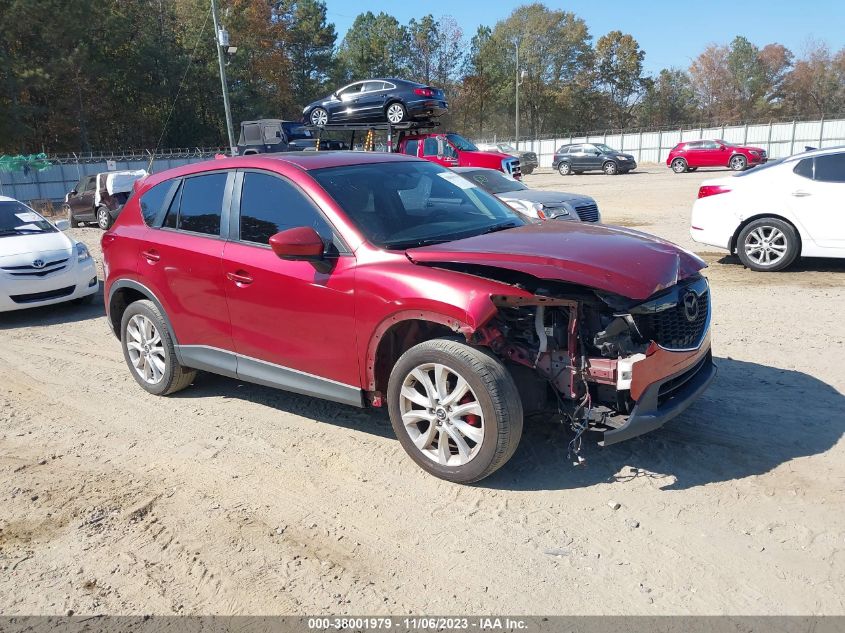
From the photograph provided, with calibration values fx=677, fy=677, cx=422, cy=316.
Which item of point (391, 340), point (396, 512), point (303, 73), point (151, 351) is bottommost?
point (396, 512)

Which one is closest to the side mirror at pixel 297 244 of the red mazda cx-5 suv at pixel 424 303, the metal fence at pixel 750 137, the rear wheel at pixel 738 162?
the red mazda cx-5 suv at pixel 424 303

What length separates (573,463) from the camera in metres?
3.97

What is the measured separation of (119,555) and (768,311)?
645 centimetres

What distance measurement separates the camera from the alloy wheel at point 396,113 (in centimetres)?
1934

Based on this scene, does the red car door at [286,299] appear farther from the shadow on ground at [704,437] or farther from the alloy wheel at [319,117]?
the alloy wheel at [319,117]

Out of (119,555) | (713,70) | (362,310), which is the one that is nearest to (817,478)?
(362,310)

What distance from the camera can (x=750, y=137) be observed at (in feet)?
141

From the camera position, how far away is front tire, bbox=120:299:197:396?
5301mm

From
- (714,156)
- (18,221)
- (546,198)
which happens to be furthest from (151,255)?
(714,156)

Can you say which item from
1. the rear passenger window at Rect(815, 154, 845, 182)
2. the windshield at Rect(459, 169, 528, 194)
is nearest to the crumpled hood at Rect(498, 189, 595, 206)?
the windshield at Rect(459, 169, 528, 194)

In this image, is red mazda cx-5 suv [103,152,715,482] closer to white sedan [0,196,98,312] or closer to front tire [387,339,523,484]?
front tire [387,339,523,484]

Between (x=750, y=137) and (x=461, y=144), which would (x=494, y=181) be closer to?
(x=461, y=144)

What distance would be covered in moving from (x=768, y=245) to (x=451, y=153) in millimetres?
12895

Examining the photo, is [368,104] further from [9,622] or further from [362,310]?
[9,622]
